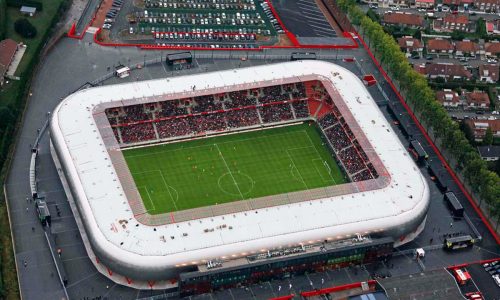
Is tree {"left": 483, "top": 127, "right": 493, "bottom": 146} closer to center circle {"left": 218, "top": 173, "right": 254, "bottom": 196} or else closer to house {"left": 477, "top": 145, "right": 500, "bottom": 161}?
house {"left": 477, "top": 145, "right": 500, "bottom": 161}

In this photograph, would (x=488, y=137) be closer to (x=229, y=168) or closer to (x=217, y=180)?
(x=229, y=168)

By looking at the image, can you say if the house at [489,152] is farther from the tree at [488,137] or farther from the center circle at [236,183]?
the center circle at [236,183]

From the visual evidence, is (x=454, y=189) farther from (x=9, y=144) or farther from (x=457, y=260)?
(x=9, y=144)

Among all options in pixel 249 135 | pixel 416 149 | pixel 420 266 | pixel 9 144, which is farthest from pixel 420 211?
pixel 9 144

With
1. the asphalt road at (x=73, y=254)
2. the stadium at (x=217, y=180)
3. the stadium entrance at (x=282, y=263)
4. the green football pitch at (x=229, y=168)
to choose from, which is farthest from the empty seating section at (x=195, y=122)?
the stadium entrance at (x=282, y=263)

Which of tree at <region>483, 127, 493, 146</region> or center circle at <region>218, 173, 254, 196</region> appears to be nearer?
center circle at <region>218, 173, 254, 196</region>

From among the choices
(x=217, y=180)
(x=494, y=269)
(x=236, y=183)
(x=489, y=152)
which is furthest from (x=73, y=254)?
(x=489, y=152)

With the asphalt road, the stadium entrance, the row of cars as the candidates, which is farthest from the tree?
the stadium entrance
